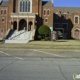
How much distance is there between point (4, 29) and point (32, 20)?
9728 mm

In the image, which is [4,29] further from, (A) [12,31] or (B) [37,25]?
(B) [37,25]

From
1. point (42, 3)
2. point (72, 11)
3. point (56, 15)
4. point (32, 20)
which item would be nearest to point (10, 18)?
point (32, 20)

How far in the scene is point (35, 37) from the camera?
158ft

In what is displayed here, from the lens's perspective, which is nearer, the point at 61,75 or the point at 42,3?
the point at 61,75

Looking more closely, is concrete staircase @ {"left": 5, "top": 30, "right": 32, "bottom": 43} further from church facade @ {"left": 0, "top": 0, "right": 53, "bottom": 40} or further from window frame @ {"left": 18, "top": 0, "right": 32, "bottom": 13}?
window frame @ {"left": 18, "top": 0, "right": 32, "bottom": 13}

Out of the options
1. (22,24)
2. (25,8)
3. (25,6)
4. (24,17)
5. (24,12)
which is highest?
(25,6)

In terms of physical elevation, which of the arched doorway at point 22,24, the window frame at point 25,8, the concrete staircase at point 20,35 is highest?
the window frame at point 25,8

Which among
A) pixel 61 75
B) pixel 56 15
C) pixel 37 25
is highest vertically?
pixel 56 15

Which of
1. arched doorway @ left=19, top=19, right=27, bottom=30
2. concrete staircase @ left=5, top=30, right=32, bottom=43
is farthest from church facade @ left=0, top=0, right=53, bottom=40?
concrete staircase @ left=5, top=30, right=32, bottom=43

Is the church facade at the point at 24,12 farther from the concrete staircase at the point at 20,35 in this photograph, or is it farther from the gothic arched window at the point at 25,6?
the concrete staircase at the point at 20,35

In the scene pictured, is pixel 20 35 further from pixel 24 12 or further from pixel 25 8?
pixel 25 8

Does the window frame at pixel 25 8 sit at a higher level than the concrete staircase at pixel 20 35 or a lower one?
higher

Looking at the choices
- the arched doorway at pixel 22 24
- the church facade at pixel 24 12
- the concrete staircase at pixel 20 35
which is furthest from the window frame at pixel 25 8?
the concrete staircase at pixel 20 35

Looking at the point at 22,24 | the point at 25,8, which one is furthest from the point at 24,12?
the point at 22,24
